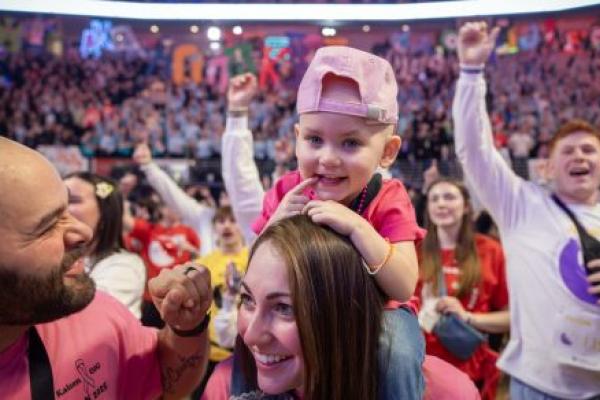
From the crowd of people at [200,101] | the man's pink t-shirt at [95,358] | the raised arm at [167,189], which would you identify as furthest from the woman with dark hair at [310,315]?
the crowd of people at [200,101]

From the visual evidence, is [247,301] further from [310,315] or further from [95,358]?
[95,358]

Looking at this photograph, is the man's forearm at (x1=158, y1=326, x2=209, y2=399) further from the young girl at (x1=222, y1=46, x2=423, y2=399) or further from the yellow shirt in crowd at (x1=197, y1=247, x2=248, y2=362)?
the yellow shirt in crowd at (x1=197, y1=247, x2=248, y2=362)

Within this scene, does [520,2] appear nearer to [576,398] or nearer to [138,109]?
[576,398]

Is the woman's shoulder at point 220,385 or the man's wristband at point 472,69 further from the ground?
the man's wristband at point 472,69

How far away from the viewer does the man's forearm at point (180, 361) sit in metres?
1.47

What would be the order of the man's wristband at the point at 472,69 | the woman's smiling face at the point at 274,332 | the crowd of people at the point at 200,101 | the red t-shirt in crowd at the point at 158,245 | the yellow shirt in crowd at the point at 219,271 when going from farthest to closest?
the crowd of people at the point at 200,101 < the red t-shirt in crowd at the point at 158,245 < the yellow shirt in crowd at the point at 219,271 < the man's wristband at the point at 472,69 < the woman's smiling face at the point at 274,332

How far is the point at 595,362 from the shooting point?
2.32 metres

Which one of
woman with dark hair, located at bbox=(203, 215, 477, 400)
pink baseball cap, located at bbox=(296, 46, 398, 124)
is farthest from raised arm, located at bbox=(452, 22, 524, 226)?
woman with dark hair, located at bbox=(203, 215, 477, 400)

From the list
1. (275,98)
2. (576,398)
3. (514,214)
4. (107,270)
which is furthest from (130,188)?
(275,98)

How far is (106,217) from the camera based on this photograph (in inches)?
108

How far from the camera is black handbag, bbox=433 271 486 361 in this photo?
2.78 metres

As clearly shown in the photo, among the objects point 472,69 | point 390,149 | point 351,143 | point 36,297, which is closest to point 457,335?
point 472,69

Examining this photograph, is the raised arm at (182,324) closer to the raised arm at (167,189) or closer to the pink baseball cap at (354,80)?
the pink baseball cap at (354,80)

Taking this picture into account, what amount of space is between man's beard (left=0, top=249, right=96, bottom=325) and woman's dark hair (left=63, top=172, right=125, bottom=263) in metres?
1.48
